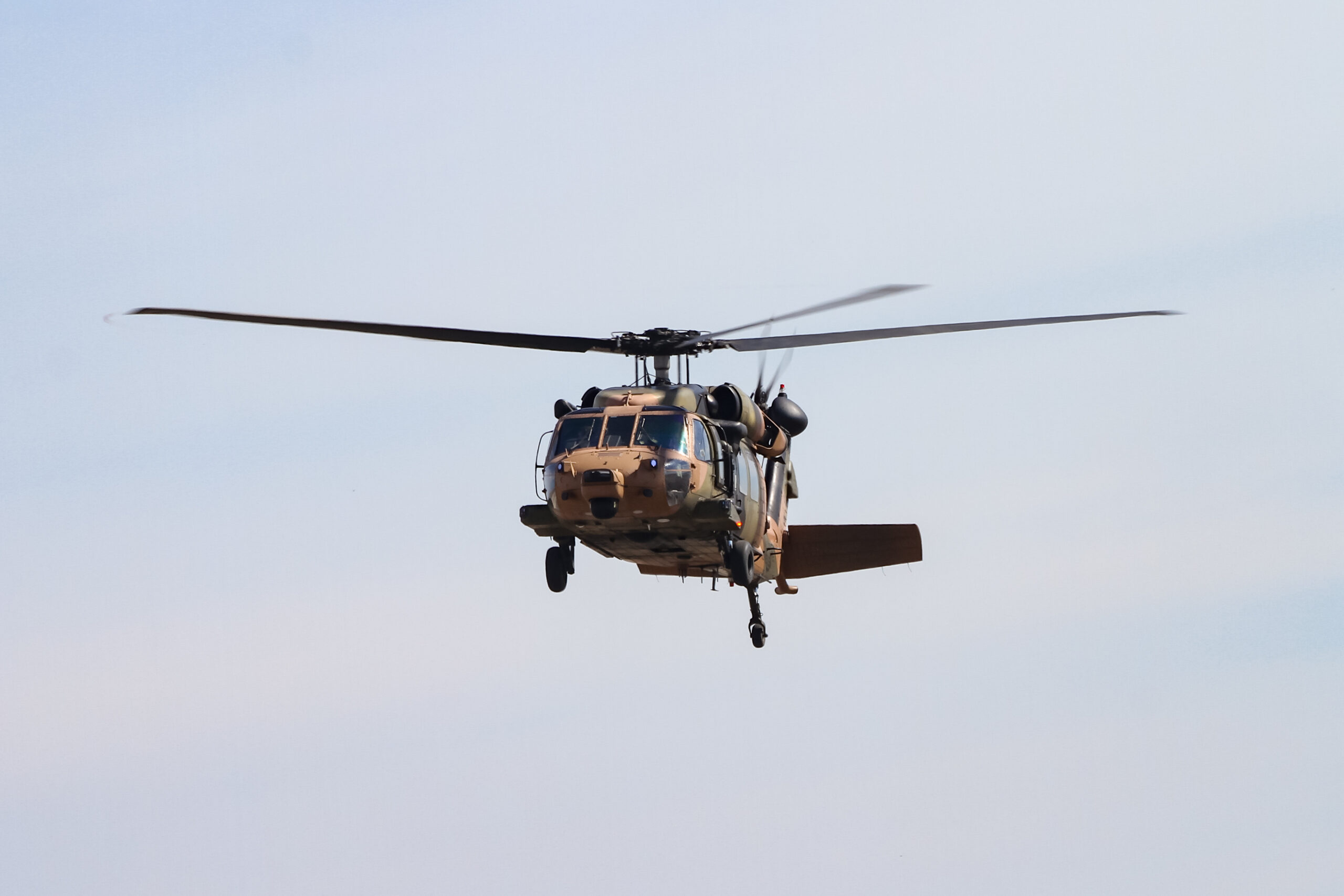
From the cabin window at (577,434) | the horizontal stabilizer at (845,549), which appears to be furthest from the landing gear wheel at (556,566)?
the horizontal stabilizer at (845,549)

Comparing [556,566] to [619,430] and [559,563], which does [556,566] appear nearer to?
[559,563]

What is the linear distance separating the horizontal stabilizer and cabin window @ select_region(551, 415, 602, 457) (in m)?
6.48

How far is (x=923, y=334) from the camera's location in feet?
129

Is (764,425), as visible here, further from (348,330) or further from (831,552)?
(348,330)

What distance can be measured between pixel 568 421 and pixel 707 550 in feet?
11.4

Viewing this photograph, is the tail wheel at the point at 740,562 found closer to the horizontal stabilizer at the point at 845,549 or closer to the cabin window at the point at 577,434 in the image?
the cabin window at the point at 577,434

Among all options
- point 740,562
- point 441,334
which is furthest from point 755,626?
point 441,334

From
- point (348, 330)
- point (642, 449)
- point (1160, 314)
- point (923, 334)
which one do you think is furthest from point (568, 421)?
point (1160, 314)

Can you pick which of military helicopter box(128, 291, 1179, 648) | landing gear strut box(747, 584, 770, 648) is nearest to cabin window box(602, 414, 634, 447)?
military helicopter box(128, 291, 1179, 648)

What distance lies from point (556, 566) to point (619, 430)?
3.39m

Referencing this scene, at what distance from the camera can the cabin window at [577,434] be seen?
37844mm

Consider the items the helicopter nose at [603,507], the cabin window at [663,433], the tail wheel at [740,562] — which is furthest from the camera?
the tail wheel at [740,562]

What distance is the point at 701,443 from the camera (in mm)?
38156

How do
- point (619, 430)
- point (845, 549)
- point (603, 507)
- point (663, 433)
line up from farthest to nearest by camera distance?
point (845, 549) → point (619, 430) → point (663, 433) → point (603, 507)
